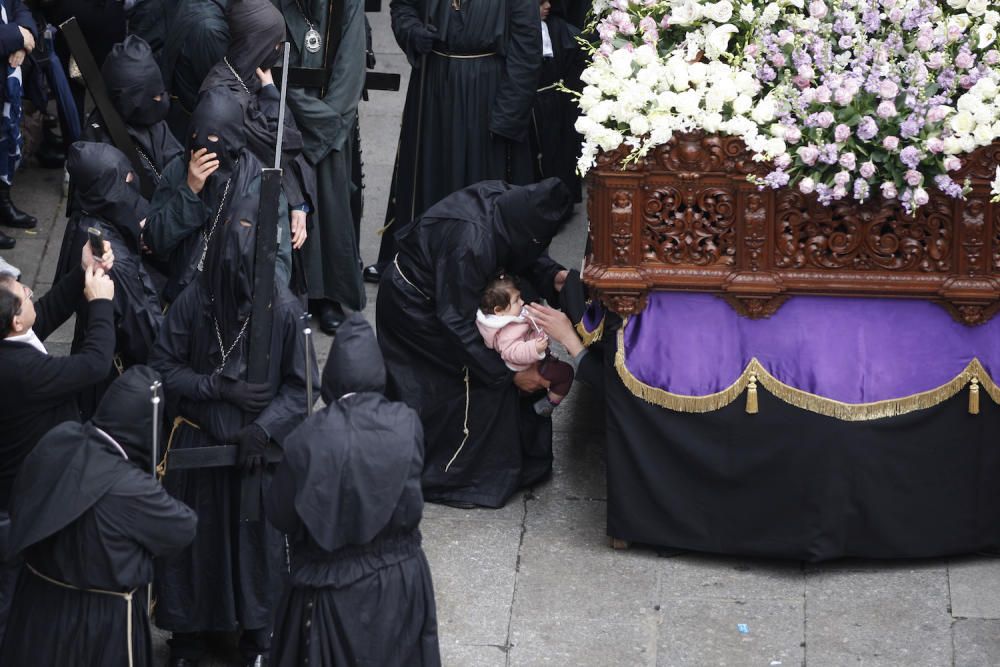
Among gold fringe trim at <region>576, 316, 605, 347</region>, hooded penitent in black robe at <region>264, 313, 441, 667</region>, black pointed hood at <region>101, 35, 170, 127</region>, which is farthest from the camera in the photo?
black pointed hood at <region>101, 35, 170, 127</region>

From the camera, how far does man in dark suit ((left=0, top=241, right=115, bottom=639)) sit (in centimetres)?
640

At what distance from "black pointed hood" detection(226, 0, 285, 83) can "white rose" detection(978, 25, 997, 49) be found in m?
3.37

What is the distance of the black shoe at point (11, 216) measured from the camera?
10.6 meters

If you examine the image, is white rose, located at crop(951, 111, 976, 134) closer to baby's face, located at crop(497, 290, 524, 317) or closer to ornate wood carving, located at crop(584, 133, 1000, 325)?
ornate wood carving, located at crop(584, 133, 1000, 325)

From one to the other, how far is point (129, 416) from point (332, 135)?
397 cm

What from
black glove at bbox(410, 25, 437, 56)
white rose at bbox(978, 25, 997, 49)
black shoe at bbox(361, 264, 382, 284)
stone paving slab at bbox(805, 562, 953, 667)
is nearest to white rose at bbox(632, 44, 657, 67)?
white rose at bbox(978, 25, 997, 49)

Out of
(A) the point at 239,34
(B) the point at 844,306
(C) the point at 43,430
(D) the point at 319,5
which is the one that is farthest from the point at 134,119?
(B) the point at 844,306

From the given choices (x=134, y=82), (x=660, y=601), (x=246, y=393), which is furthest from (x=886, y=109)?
(x=134, y=82)

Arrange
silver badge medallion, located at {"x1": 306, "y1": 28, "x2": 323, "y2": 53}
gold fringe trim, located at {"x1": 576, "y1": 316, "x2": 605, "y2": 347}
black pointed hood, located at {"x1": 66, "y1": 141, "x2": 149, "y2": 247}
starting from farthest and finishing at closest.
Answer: silver badge medallion, located at {"x1": 306, "y1": 28, "x2": 323, "y2": 53} < gold fringe trim, located at {"x1": 576, "y1": 316, "x2": 605, "y2": 347} < black pointed hood, located at {"x1": 66, "y1": 141, "x2": 149, "y2": 247}

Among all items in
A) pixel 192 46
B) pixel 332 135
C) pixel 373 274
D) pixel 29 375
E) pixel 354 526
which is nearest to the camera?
pixel 354 526

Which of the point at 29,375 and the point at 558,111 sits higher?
the point at 29,375

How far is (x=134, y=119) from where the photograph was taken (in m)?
8.21

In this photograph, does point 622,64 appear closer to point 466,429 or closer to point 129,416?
point 466,429

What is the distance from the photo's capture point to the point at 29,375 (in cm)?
643
